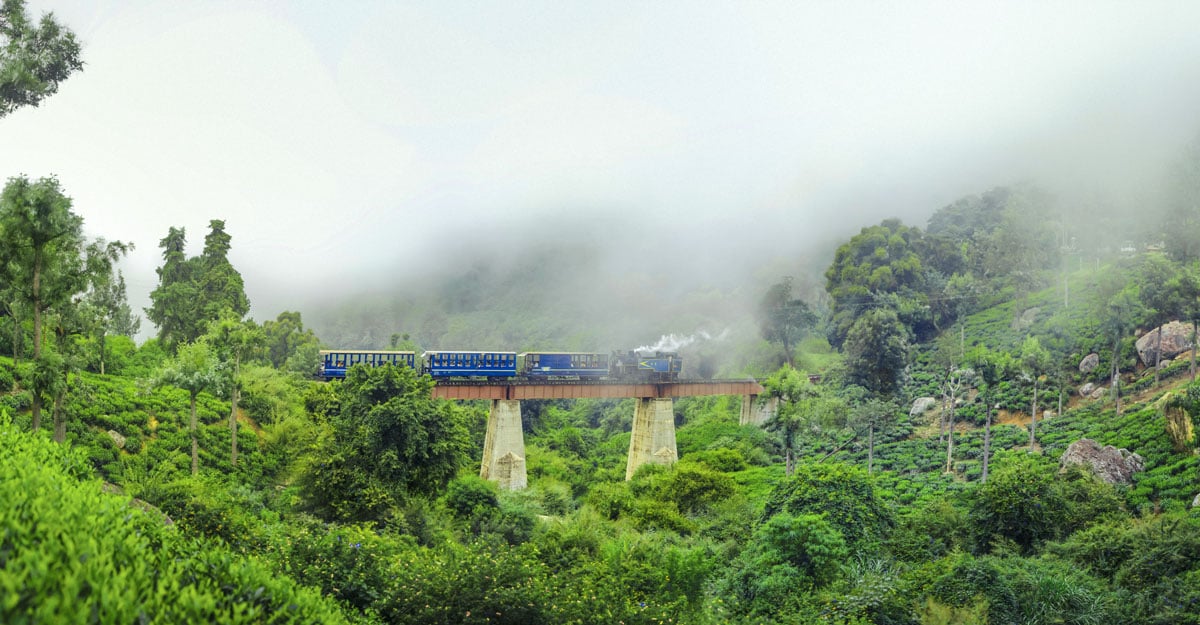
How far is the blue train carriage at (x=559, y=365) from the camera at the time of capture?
150ft

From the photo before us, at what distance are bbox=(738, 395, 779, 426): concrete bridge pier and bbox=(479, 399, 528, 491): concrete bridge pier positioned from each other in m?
20.6

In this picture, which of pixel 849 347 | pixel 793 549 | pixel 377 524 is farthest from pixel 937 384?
pixel 377 524

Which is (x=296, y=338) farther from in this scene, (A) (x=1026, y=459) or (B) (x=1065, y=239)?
(B) (x=1065, y=239)

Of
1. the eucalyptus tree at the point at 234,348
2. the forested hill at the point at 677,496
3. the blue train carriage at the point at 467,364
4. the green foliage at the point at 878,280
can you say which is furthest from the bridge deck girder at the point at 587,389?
the green foliage at the point at 878,280

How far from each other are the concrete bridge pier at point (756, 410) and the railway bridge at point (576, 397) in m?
0.08

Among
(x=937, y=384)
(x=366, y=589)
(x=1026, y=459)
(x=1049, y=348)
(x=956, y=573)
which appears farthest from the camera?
(x=937, y=384)

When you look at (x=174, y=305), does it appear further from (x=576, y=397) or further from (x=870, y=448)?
(x=870, y=448)

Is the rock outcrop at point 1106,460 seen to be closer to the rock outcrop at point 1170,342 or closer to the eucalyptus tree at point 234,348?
the rock outcrop at point 1170,342

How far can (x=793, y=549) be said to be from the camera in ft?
70.9

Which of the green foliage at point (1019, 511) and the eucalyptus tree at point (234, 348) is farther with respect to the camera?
the eucalyptus tree at point (234, 348)

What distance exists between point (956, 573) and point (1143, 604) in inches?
169

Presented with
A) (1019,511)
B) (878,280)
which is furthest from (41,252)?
(878,280)

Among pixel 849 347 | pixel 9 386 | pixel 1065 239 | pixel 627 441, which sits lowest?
pixel 627 441

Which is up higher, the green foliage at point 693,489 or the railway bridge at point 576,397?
the railway bridge at point 576,397
